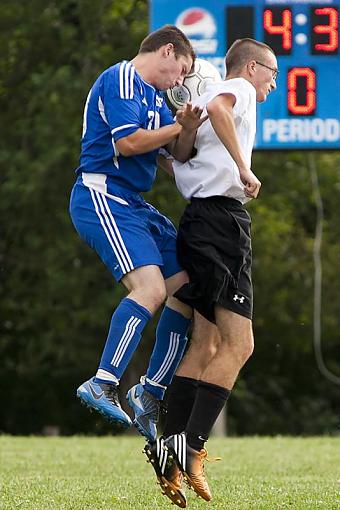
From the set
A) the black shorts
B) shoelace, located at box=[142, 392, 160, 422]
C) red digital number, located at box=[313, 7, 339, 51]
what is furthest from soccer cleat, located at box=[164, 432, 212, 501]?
red digital number, located at box=[313, 7, 339, 51]

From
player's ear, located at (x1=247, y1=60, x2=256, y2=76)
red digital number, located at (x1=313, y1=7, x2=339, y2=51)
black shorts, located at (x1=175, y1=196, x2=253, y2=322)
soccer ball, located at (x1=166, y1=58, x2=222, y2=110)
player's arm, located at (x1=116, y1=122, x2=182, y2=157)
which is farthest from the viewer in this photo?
red digital number, located at (x1=313, y1=7, x2=339, y2=51)

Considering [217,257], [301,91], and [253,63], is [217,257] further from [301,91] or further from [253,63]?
[301,91]

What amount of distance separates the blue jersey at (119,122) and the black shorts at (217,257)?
1.05 feet

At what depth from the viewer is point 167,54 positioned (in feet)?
21.7

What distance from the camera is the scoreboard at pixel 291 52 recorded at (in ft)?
41.6

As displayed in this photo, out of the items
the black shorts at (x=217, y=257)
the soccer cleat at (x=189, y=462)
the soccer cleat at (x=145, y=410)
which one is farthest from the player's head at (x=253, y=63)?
the soccer cleat at (x=189, y=462)

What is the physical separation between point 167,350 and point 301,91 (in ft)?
20.7

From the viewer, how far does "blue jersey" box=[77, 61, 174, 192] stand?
21.1ft

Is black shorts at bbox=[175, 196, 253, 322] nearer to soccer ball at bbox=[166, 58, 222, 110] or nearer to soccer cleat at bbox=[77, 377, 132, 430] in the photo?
soccer cleat at bbox=[77, 377, 132, 430]

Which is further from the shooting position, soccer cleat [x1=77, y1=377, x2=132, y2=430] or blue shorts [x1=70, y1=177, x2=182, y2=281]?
blue shorts [x1=70, y1=177, x2=182, y2=281]

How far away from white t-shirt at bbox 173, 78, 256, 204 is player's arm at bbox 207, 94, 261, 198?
105 mm

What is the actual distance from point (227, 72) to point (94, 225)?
1.00 m

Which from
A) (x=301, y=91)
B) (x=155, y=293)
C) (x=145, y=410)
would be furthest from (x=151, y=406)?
(x=301, y=91)

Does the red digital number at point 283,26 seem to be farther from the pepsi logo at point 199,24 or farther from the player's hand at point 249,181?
the player's hand at point 249,181
